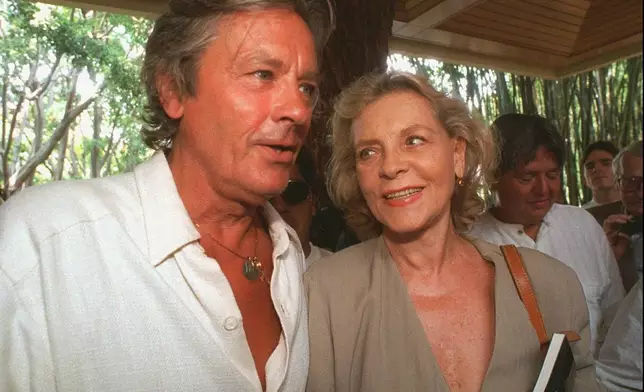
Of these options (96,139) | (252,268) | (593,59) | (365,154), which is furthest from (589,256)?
(96,139)

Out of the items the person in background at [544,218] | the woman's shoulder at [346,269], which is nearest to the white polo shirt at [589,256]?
the person in background at [544,218]

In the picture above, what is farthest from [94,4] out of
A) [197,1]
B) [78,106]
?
[197,1]

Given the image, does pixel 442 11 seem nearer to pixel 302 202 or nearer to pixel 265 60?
pixel 265 60

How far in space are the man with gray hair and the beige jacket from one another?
8cm

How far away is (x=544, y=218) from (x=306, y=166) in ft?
3.29

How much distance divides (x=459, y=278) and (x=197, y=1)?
1078mm

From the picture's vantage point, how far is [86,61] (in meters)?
3.32

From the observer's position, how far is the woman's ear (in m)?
1.54

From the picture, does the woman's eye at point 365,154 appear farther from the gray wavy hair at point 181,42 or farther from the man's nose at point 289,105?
the gray wavy hair at point 181,42

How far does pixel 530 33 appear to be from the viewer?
761mm

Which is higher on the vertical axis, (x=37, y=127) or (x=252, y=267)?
(x=37, y=127)

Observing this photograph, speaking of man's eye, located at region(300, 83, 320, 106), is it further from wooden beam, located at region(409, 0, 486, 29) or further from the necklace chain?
the necklace chain

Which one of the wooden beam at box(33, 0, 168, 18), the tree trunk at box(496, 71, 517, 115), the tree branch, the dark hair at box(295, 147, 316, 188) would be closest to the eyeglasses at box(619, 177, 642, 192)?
the tree trunk at box(496, 71, 517, 115)

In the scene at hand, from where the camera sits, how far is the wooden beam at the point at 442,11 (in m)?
0.78
